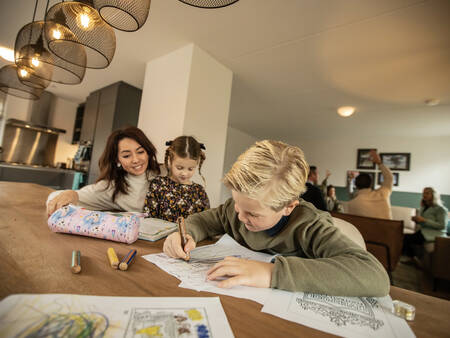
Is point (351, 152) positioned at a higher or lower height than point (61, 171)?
higher

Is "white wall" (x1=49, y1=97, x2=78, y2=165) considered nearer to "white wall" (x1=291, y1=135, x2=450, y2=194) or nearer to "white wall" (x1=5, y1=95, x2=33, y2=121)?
"white wall" (x1=5, y1=95, x2=33, y2=121)

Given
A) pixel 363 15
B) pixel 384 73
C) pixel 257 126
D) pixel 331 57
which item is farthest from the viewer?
pixel 257 126

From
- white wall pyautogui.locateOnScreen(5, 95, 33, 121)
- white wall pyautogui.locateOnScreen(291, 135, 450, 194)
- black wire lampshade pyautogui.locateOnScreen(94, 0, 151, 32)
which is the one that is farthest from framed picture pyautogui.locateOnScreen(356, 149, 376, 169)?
white wall pyautogui.locateOnScreen(5, 95, 33, 121)

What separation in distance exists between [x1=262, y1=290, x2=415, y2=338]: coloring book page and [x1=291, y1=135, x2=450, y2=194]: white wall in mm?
5611

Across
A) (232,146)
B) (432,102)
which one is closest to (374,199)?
(432,102)

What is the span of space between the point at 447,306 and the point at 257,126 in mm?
4924

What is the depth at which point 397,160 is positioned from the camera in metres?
4.88

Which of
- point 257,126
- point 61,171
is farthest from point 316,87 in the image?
point 61,171

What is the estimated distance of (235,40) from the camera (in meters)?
2.07

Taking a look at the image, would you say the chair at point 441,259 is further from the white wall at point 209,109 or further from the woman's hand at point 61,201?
the woman's hand at point 61,201

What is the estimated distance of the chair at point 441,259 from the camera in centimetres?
201

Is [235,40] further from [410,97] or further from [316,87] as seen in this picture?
[410,97]

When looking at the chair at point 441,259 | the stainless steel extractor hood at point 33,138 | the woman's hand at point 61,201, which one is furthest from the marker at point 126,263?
the stainless steel extractor hood at point 33,138

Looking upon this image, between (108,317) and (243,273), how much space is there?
0.25 meters
